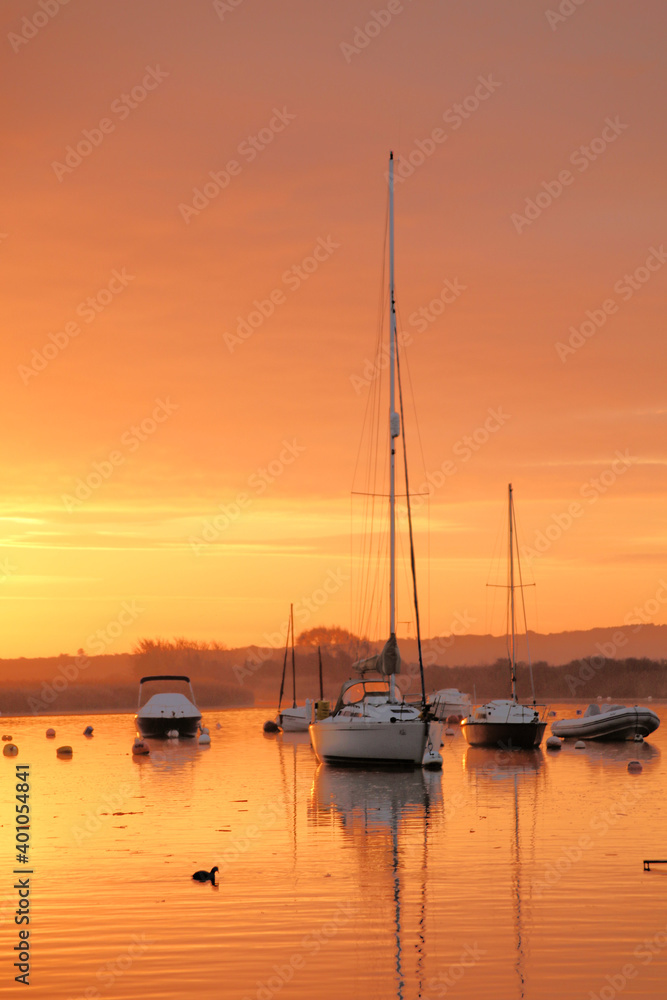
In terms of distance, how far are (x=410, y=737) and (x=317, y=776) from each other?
3918 mm

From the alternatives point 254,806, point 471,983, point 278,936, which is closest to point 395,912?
point 278,936

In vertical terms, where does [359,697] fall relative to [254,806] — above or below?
above

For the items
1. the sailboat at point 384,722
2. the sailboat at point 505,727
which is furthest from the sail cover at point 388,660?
the sailboat at point 505,727

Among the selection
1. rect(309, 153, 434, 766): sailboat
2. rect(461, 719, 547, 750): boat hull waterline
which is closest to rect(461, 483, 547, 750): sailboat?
rect(461, 719, 547, 750): boat hull waterline

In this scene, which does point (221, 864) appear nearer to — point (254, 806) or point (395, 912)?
point (395, 912)

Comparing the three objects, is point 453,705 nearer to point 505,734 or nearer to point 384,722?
point 505,734

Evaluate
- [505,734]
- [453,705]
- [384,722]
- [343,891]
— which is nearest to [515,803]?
[384,722]

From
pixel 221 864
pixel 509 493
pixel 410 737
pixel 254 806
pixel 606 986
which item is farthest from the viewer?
pixel 509 493

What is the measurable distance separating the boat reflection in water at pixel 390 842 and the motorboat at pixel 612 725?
2645cm

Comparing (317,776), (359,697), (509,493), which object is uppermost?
(509,493)

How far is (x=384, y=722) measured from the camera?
147 feet

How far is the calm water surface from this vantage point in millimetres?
15117

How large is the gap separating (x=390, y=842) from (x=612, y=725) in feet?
153

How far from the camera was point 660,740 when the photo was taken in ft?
236
